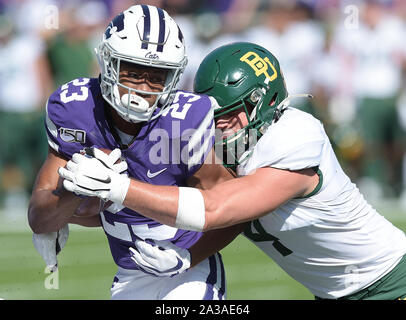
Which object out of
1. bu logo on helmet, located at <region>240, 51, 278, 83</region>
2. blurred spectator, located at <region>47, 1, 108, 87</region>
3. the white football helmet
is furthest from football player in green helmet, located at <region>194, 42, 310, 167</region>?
blurred spectator, located at <region>47, 1, 108, 87</region>

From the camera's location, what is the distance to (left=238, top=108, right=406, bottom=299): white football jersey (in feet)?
9.64

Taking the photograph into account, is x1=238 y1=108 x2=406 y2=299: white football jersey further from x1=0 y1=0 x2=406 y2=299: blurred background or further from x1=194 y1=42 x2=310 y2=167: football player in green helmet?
x1=0 y1=0 x2=406 y2=299: blurred background

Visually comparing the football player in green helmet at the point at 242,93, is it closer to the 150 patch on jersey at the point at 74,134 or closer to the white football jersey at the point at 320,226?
the white football jersey at the point at 320,226

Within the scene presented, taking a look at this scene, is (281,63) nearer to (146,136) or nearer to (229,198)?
(146,136)

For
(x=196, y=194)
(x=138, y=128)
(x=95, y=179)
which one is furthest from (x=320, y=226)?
(x=95, y=179)

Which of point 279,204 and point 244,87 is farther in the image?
point 244,87

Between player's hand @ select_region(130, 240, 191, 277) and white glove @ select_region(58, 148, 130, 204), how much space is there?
38 cm

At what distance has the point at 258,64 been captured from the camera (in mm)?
3227

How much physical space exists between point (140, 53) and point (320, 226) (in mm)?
1017

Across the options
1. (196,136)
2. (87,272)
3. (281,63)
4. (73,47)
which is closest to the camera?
(196,136)

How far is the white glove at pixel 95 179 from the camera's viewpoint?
2594 millimetres

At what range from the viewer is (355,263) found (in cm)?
318

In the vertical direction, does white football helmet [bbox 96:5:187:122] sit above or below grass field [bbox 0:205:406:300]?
above
